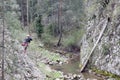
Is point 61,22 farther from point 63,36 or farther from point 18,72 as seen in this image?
point 18,72

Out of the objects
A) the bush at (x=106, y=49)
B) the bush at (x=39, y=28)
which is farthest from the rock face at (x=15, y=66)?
the bush at (x=39, y=28)

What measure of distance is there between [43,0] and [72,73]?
2000cm

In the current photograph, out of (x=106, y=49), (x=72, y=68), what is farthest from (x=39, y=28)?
(x=106, y=49)

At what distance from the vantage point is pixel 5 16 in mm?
10812

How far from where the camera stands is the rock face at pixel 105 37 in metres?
17.6

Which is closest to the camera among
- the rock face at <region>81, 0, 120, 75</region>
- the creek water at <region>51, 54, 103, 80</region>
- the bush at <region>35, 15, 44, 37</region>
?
the rock face at <region>81, 0, 120, 75</region>

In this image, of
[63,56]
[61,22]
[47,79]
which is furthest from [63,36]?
[47,79]

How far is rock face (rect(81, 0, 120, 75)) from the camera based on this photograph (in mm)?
17641

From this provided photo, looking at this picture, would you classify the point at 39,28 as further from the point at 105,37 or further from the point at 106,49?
the point at 106,49

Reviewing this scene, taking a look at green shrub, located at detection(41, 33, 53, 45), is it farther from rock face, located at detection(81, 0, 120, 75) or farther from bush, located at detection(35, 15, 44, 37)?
rock face, located at detection(81, 0, 120, 75)

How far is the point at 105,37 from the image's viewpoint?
1909 cm

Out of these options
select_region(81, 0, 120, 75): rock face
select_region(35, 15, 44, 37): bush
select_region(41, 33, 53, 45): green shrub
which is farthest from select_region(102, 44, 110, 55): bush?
select_region(35, 15, 44, 37): bush

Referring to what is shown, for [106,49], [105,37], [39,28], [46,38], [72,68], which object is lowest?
[46,38]

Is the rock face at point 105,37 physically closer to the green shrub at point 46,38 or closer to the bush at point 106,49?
the bush at point 106,49
